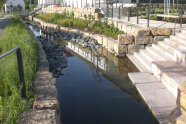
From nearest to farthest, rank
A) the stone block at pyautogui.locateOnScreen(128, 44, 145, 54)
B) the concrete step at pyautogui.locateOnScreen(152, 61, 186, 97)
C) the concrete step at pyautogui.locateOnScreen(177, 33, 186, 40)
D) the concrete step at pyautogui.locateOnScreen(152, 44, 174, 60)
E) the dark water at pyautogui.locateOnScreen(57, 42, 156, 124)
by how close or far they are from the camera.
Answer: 1. the dark water at pyautogui.locateOnScreen(57, 42, 156, 124)
2. the concrete step at pyautogui.locateOnScreen(152, 61, 186, 97)
3. the concrete step at pyautogui.locateOnScreen(152, 44, 174, 60)
4. the concrete step at pyautogui.locateOnScreen(177, 33, 186, 40)
5. the stone block at pyautogui.locateOnScreen(128, 44, 145, 54)

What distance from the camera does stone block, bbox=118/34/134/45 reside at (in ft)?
31.8

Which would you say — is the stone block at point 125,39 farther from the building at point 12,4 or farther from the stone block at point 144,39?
the building at point 12,4

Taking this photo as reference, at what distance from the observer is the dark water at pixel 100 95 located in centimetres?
475

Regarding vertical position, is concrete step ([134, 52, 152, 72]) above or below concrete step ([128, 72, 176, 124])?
above

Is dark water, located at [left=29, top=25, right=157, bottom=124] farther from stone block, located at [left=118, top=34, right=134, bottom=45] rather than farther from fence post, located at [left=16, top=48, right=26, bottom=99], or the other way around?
fence post, located at [left=16, top=48, right=26, bottom=99]

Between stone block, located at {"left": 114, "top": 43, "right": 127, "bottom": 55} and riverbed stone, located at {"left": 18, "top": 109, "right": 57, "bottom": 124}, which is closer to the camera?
riverbed stone, located at {"left": 18, "top": 109, "right": 57, "bottom": 124}

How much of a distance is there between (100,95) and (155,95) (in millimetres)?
1402

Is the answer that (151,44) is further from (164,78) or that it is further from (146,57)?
(164,78)

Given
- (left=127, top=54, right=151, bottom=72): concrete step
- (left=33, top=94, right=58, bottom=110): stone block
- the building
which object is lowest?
(left=33, top=94, right=58, bottom=110): stone block

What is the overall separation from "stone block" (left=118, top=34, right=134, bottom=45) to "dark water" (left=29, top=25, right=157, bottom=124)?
921mm

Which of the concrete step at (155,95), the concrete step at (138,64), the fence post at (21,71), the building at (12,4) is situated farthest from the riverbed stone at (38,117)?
the building at (12,4)

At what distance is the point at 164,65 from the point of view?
20.8 ft

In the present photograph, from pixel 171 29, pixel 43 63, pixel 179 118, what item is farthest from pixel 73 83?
pixel 171 29

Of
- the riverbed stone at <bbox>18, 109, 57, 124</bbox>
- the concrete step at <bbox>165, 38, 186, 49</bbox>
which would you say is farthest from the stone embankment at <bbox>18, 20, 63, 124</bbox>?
the concrete step at <bbox>165, 38, 186, 49</bbox>
